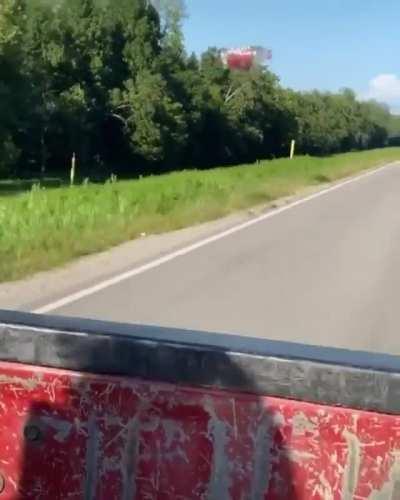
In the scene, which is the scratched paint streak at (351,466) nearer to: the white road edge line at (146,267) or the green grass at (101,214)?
→ the white road edge line at (146,267)

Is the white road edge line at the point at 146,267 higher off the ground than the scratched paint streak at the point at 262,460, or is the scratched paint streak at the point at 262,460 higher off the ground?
the scratched paint streak at the point at 262,460

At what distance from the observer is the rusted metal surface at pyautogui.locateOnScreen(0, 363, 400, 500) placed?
224 cm

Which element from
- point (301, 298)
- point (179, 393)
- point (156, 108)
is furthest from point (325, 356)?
point (156, 108)

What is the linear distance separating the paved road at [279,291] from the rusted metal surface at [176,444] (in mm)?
6876

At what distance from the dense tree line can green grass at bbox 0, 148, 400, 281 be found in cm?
2627

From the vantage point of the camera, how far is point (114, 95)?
232ft

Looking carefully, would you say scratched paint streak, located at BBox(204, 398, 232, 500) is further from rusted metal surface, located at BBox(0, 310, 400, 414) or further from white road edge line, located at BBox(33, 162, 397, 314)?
white road edge line, located at BBox(33, 162, 397, 314)

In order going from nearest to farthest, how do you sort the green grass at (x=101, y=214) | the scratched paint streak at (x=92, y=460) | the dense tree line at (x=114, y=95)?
the scratched paint streak at (x=92, y=460), the green grass at (x=101, y=214), the dense tree line at (x=114, y=95)

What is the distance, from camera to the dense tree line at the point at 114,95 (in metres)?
60.8

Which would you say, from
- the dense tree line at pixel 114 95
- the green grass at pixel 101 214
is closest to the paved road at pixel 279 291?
the green grass at pixel 101 214


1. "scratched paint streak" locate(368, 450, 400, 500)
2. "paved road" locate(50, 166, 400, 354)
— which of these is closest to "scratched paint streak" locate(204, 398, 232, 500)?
"scratched paint streak" locate(368, 450, 400, 500)

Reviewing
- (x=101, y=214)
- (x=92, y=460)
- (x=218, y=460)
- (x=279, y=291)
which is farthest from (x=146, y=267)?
(x=218, y=460)

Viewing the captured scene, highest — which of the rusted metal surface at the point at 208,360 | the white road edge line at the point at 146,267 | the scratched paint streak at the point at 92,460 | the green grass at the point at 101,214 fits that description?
the rusted metal surface at the point at 208,360

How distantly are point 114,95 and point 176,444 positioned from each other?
6939 centimetres
